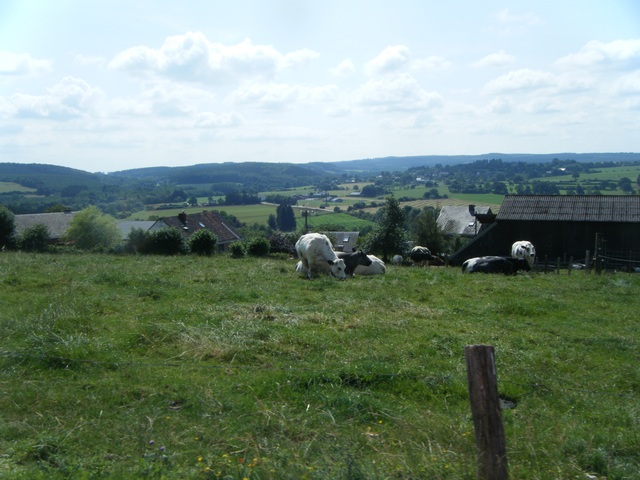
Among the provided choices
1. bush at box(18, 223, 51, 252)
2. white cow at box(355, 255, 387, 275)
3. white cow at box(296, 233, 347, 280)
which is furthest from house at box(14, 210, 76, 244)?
white cow at box(296, 233, 347, 280)

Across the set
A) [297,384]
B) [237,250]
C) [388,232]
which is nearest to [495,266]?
[237,250]

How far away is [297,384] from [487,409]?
352 cm

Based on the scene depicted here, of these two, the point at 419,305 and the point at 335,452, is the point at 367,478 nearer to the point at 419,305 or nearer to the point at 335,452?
the point at 335,452

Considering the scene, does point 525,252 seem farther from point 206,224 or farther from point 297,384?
point 206,224

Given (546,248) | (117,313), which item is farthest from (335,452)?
(546,248)

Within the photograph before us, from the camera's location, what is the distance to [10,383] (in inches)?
329

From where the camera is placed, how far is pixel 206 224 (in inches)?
2689

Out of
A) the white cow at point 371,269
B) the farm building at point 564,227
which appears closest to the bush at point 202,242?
the white cow at point 371,269

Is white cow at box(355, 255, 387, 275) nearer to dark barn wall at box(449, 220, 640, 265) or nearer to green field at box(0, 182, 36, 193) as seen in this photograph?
dark barn wall at box(449, 220, 640, 265)

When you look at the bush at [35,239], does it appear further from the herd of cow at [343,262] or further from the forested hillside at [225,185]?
the forested hillside at [225,185]

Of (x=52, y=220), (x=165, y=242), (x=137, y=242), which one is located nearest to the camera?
(x=165, y=242)

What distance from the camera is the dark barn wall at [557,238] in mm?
37312

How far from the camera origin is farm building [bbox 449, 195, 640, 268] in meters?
37.4

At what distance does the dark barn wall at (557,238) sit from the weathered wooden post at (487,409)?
34.5m
